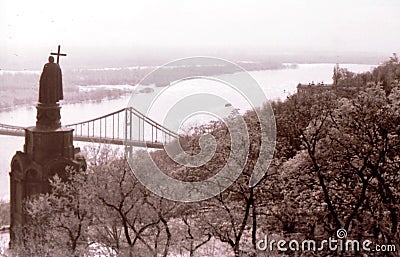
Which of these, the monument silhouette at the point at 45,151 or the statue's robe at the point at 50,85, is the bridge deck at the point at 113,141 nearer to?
the monument silhouette at the point at 45,151

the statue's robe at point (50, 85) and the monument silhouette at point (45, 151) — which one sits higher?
the statue's robe at point (50, 85)

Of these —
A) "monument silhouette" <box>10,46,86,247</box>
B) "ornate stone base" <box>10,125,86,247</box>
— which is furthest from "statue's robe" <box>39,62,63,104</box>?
"ornate stone base" <box>10,125,86,247</box>

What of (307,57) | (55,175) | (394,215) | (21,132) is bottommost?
(394,215)

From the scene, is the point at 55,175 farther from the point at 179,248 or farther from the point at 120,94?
the point at 179,248

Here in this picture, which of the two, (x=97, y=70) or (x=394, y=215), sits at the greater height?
(x=97, y=70)

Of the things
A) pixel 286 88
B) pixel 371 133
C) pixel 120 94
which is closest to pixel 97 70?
pixel 120 94

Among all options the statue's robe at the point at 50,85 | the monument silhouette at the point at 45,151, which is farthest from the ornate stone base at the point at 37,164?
the statue's robe at the point at 50,85
